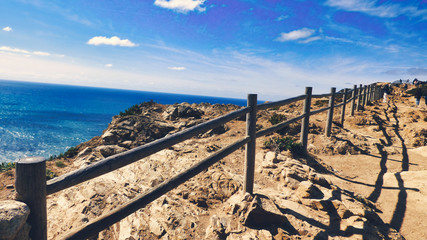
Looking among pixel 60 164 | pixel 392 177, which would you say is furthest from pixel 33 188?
pixel 60 164

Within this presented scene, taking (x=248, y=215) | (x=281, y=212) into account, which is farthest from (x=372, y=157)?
(x=248, y=215)

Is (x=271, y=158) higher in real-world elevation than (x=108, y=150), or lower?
higher

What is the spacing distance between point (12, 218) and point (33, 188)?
24 centimetres

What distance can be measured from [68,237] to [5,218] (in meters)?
0.62

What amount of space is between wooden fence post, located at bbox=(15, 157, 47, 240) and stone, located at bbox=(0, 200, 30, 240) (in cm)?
7

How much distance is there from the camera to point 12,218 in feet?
4.88

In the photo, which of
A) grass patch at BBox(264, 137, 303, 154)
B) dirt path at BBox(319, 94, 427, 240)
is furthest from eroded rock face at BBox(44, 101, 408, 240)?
grass patch at BBox(264, 137, 303, 154)

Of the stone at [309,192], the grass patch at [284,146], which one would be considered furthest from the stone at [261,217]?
the grass patch at [284,146]

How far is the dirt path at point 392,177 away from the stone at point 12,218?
539 centimetres

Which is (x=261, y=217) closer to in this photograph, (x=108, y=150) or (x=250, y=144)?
(x=250, y=144)

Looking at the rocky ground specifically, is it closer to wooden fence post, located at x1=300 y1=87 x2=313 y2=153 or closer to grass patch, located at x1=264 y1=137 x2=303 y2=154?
grass patch, located at x1=264 y1=137 x2=303 y2=154

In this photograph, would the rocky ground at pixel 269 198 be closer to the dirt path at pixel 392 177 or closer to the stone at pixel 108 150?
the dirt path at pixel 392 177

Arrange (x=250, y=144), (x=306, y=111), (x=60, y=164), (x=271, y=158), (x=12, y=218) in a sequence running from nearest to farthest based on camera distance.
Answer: (x=12, y=218), (x=250, y=144), (x=271, y=158), (x=306, y=111), (x=60, y=164)

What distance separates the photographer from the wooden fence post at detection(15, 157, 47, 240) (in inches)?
64.2
